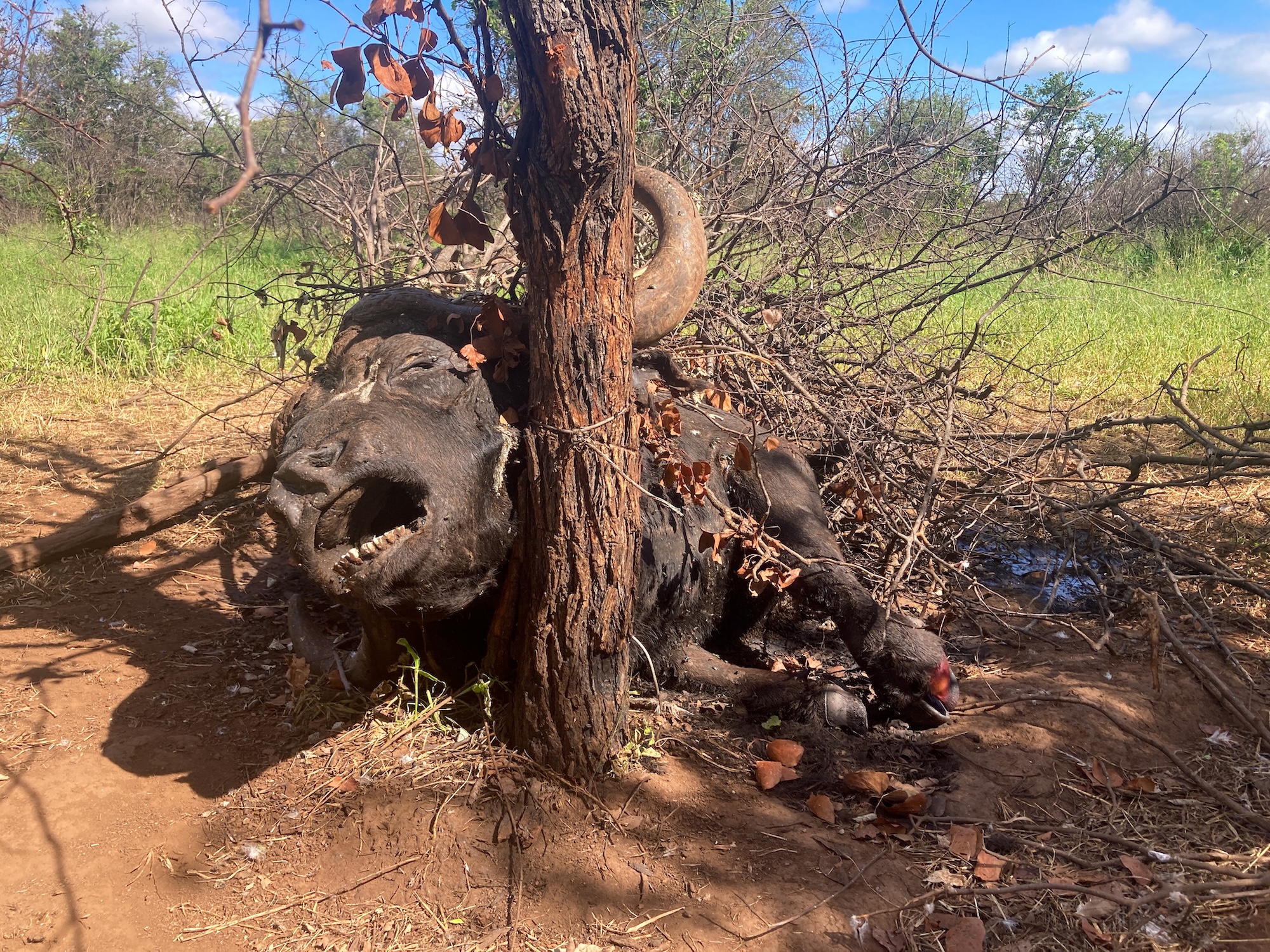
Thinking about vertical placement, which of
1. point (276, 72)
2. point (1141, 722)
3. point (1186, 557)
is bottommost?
point (1141, 722)

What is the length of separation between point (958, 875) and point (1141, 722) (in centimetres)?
109

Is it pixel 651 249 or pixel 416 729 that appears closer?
pixel 416 729

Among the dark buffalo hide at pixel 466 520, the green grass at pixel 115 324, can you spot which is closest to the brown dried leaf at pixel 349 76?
the dark buffalo hide at pixel 466 520

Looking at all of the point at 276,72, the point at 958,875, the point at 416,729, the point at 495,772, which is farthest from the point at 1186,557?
the point at 276,72

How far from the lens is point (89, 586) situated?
4.06 m

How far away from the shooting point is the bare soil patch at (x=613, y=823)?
2.13 metres

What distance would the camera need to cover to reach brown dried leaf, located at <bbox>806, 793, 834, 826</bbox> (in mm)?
2475

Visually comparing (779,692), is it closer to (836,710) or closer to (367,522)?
(836,710)

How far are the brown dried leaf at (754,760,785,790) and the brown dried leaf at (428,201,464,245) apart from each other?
1.87 metres

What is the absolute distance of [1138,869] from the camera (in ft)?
7.18

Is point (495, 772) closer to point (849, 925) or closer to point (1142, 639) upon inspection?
point (849, 925)

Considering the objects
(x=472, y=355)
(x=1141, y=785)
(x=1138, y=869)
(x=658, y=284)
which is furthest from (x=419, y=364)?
(x=1141, y=785)

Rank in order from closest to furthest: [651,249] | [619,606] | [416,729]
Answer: [619,606], [416,729], [651,249]

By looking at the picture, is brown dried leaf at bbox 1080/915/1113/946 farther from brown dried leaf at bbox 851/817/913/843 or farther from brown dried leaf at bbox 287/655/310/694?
brown dried leaf at bbox 287/655/310/694
